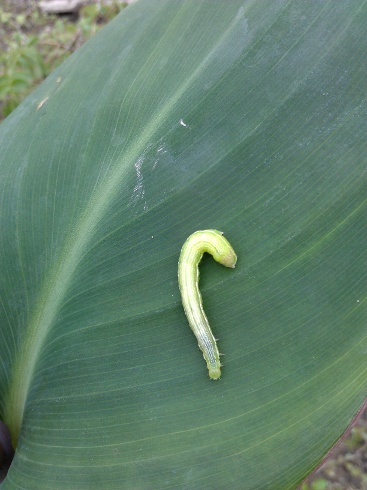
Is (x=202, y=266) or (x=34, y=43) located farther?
(x=34, y=43)

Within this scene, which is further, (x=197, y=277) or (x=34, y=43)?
(x=34, y=43)

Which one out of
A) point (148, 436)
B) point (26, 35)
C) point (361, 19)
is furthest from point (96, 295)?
point (26, 35)

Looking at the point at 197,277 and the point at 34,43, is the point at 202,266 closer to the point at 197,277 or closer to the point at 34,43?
the point at 197,277

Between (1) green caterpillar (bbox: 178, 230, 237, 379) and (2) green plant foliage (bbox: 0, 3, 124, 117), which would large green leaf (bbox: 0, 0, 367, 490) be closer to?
(1) green caterpillar (bbox: 178, 230, 237, 379)

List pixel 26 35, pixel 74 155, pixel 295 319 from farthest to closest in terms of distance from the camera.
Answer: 1. pixel 26 35
2. pixel 74 155
3. pixel 295 319

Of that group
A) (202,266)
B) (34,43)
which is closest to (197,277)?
(202,266)

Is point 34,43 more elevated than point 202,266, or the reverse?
point 34,43

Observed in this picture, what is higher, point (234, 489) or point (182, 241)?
point (182, 241)

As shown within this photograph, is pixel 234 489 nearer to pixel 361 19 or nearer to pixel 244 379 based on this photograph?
pixel 244 379
